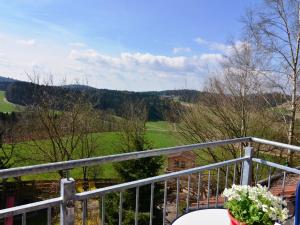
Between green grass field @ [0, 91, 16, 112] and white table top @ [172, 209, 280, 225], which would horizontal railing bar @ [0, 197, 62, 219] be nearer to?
white table top @ [172, 209, 280, 225]

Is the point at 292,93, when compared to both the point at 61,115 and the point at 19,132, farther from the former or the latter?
the point at 19,132

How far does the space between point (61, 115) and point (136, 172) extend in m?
7.38

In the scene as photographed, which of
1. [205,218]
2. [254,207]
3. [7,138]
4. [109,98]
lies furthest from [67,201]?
[109,98]

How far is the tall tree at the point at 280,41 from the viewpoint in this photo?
34.9ft

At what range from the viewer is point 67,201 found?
180 centimetres

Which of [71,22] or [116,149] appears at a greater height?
[71,22]

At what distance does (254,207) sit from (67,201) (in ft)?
3.31

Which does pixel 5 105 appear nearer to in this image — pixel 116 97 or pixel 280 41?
pixel 116 97

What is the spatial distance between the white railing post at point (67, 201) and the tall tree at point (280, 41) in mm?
10371

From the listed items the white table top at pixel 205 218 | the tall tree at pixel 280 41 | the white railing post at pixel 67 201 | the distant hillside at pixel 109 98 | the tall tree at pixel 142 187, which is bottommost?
the tall tree at pixel 142 187

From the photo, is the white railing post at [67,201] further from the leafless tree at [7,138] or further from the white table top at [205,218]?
the leafless tree at [7,138]

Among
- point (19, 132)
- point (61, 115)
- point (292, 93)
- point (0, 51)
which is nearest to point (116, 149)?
point (61, 115)

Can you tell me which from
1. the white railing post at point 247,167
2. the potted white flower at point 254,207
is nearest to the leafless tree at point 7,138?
the white railing post at point 247,167

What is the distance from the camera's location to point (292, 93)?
35.3 ft
